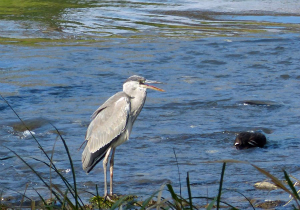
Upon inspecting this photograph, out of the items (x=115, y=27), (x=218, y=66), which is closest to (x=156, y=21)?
(x=115, y=27)

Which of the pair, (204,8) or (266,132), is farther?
(204,8)

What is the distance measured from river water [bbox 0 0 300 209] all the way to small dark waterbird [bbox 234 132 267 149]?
12cm

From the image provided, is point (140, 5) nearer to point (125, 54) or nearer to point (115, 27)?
point (115, 27)

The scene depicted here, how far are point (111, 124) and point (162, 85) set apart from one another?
5922 millimetres

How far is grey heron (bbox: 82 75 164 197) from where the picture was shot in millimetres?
5726

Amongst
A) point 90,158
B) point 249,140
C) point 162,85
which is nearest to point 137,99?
point 90,158

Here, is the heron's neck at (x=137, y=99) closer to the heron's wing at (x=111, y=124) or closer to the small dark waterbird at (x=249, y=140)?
the heron's wing at (x=111, y=124)

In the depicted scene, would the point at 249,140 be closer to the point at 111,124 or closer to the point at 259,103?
the point at 111,124

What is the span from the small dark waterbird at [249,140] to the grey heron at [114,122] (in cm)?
195

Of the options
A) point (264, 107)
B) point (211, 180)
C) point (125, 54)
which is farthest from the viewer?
point (125, 54)

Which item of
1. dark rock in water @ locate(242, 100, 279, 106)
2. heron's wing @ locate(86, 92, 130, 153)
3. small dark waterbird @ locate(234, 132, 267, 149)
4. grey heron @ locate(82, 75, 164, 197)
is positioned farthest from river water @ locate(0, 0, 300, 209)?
heron's wing @ locate(86, 92, 130, 153)

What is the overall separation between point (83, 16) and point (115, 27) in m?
2.38

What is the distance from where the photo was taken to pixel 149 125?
873 centimetres

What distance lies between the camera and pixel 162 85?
11.6 meters
